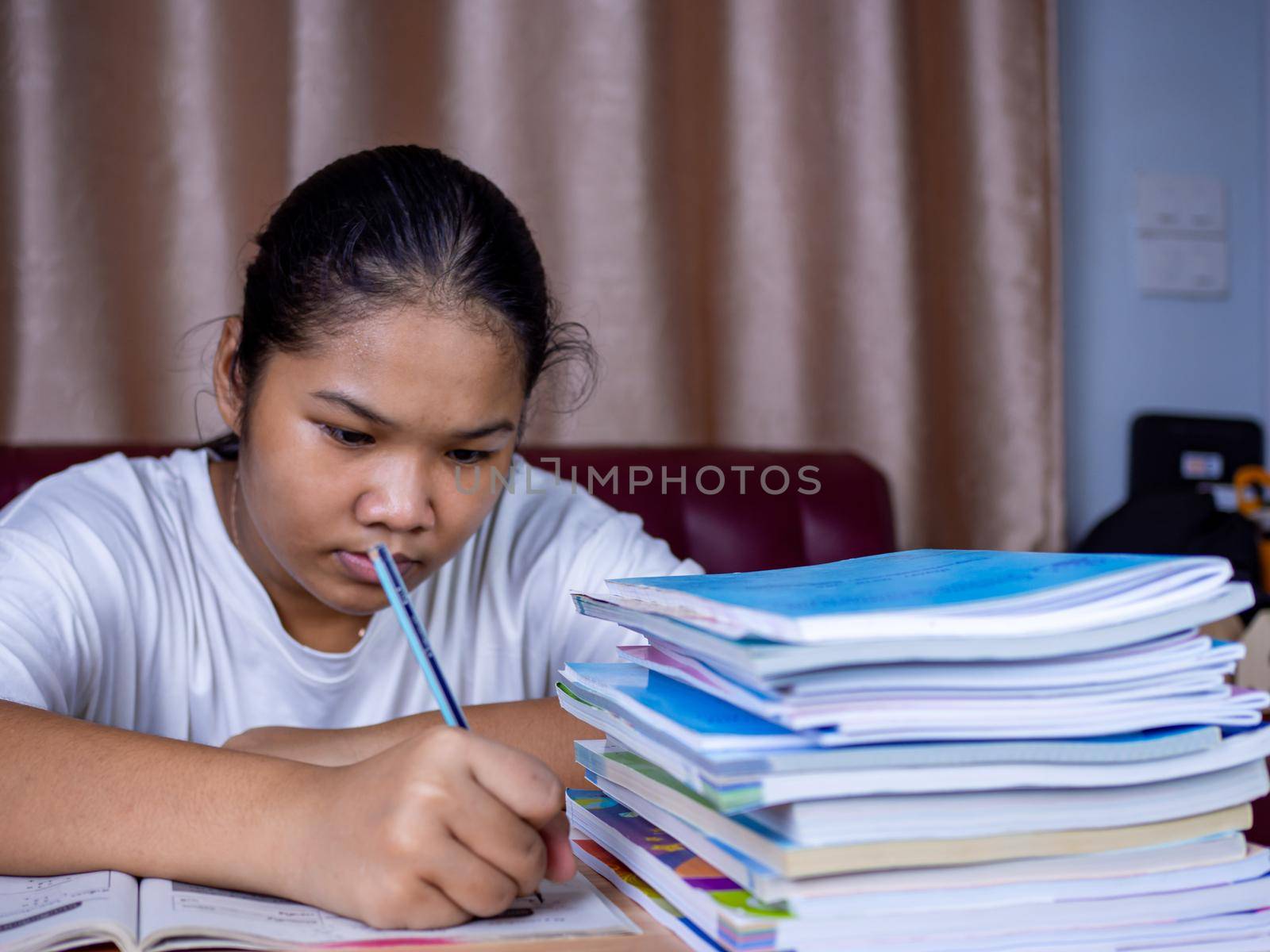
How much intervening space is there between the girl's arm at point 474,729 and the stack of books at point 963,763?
325 millimetres

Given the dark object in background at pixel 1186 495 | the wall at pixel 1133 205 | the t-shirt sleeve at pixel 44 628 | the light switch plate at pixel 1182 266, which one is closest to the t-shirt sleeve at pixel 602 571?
the t-shirt sleeve at pixel 44 628

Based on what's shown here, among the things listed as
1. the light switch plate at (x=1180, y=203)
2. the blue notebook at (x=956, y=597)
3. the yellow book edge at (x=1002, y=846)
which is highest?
the light switch plate at (x=1180, y=203)

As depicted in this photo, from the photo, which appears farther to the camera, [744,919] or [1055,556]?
[1055,556]

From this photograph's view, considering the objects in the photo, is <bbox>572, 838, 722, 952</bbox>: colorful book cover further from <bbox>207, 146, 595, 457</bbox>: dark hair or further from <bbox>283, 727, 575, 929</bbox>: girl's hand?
<bbox>207, 146, 595, 457</bbox>: dark hair

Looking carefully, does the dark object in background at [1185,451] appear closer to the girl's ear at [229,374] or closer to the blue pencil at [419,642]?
the girl's ear at [229,374]

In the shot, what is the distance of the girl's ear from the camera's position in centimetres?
111

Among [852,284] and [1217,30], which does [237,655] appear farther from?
[1217,30]

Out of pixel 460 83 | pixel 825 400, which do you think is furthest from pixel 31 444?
pixel 825 400

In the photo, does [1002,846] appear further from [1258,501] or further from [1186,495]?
[1258,501]

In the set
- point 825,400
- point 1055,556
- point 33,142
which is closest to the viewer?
point 1055,556

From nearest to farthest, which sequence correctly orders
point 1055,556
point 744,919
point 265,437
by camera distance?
point 744,919 < point 1055,556 < point 265,437

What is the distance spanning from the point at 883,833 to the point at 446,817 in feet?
0.62

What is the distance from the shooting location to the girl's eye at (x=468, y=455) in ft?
3.23

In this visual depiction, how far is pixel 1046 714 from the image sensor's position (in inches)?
19.2
